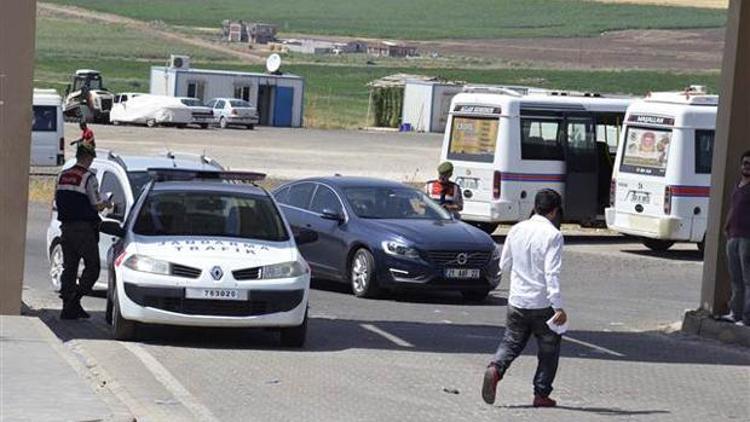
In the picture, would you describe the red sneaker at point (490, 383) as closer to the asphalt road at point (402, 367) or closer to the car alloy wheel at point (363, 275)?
the asphalt road at point (402, 367)

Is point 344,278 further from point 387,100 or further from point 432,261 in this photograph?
point 387,100

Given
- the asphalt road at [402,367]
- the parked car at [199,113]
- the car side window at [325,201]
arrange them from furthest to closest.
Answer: the parked car at [199,113] → the car side window at [325,201] → the asphalt road at [402,367]

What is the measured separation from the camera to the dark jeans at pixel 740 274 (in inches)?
695

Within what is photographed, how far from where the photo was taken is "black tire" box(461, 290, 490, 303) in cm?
2191

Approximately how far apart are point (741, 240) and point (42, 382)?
8.12m

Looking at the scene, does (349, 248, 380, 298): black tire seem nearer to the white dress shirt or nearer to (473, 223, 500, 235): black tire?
the white dress shirt

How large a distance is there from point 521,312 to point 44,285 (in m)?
10.8

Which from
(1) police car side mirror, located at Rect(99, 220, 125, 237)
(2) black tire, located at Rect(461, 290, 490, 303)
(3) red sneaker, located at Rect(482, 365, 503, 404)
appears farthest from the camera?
(2) black tire, located at Rect(461, 290, 490, 303)

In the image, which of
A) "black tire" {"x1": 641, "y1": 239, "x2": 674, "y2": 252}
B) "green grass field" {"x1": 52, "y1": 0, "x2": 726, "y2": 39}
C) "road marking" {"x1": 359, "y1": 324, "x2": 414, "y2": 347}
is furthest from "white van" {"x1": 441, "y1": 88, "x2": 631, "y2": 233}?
"green grass field" {"x1": 52, "y1": 0, "x2": 726, "y2": 39}

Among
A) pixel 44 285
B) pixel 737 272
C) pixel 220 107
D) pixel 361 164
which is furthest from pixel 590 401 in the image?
pixel 220 107

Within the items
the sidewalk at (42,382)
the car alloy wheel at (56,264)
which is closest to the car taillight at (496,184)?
the car alloy wheel at (56,264)

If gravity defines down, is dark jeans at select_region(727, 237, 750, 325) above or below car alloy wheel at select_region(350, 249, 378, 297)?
above

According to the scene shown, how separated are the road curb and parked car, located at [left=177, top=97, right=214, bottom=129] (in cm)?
5682

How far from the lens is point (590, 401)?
525 inches
